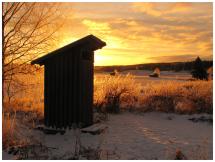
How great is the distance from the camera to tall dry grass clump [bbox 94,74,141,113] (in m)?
12.0

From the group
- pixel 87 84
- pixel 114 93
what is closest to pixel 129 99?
pixel 114 93

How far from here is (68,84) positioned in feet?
27.9

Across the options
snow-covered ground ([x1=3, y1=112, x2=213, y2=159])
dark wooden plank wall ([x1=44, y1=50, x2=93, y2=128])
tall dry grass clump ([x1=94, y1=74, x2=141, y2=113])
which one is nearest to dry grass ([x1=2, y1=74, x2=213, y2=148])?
tall dry grass clump ([x1=94, y1=74, x2=141, y2=113])

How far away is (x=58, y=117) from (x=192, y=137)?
350 centimetres

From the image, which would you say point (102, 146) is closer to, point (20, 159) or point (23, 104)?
point (20, 159)

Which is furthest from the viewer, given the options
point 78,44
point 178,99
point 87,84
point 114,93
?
point 178,99

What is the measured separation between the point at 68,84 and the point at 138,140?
89.1 inches

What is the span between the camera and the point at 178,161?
5883 millimetres

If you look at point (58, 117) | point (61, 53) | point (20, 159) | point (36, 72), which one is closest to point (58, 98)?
point (58, 117)

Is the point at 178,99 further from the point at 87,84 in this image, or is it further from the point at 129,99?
the point at 87,84

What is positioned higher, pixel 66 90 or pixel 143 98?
pixel 66 90

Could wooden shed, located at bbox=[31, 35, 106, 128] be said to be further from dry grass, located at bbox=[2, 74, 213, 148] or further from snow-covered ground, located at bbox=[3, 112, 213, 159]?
dry grass, located at bbox=[2, 74, 213, 148]

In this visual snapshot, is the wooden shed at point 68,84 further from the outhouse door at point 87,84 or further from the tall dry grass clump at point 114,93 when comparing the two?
the tall dry grass clump at point 114,93

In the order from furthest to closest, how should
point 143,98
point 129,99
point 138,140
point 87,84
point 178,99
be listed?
point 178,99 → point 143,98 → point 129,99 → point 87,84 → point 138,140
